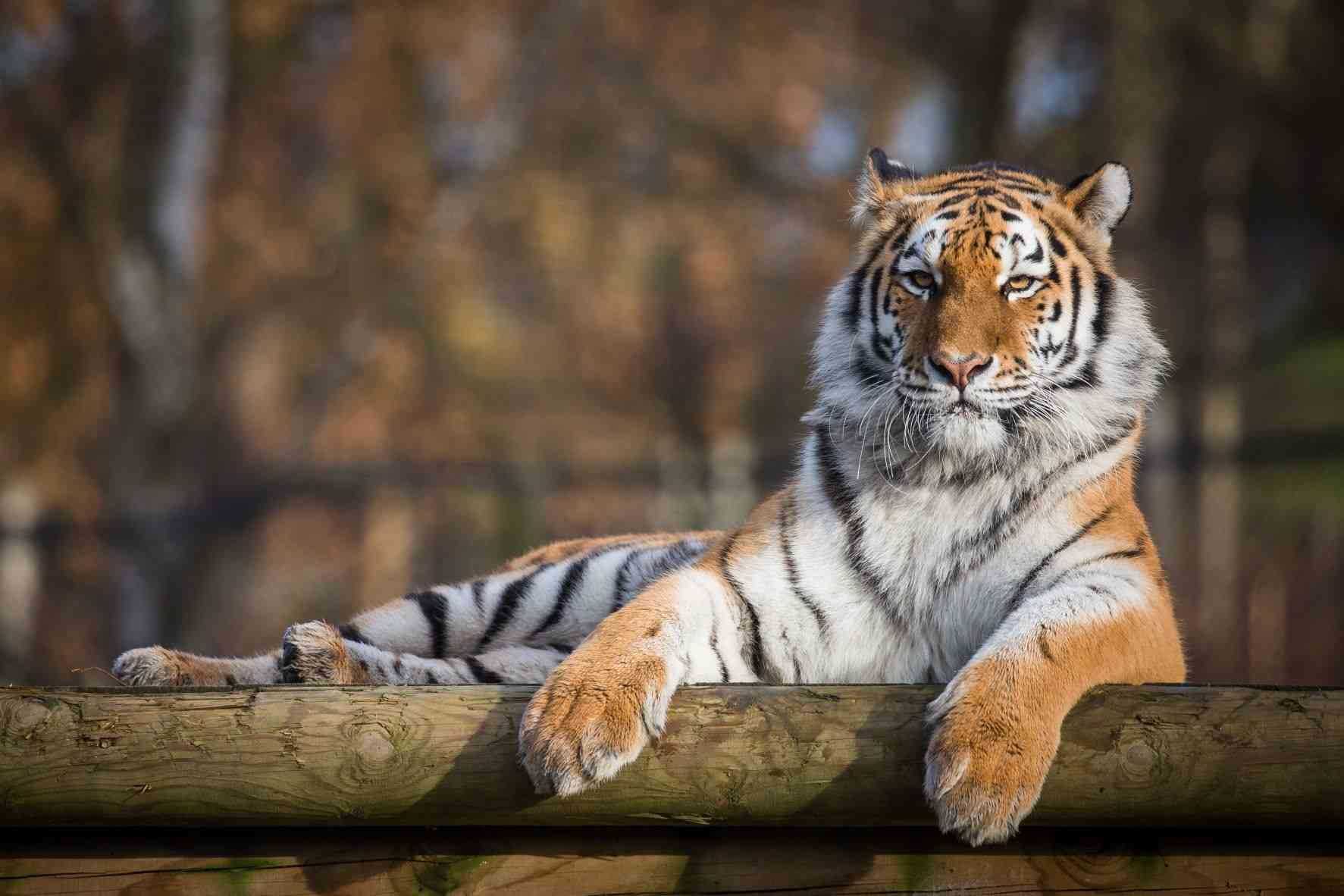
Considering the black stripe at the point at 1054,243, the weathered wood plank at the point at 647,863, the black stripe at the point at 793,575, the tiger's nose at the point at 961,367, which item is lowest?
the weathered wood plank at the point at 647,863

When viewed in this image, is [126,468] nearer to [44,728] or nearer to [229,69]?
[229,69]

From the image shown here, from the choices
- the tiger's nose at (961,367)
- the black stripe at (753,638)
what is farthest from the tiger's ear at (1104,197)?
the black stripe at (753,638)

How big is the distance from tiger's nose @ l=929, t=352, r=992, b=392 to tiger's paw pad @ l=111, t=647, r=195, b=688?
5.39 ft

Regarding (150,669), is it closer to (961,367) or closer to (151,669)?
(151,669)

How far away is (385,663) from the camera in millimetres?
3074

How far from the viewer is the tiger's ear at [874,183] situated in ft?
10.6

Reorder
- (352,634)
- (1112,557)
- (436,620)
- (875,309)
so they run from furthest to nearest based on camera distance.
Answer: (436,620)
(352,634)
(875,309)
(1112,557)

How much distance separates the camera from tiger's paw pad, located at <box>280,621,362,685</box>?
2818mm

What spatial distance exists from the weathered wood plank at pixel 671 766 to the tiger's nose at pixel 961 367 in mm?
725

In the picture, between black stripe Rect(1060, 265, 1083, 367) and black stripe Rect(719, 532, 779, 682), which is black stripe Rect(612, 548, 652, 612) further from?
black stripe Rect(1060, 265, 1083, 367)

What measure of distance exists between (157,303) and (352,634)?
372 inches

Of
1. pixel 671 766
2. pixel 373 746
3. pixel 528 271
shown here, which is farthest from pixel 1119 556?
pixel 528 271

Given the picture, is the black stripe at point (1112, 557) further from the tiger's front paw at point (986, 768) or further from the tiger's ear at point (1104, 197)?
the tiger's ear at point (1104, 197)

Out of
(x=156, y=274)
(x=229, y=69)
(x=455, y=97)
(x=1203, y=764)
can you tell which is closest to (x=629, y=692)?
(x=1203, y=764)
